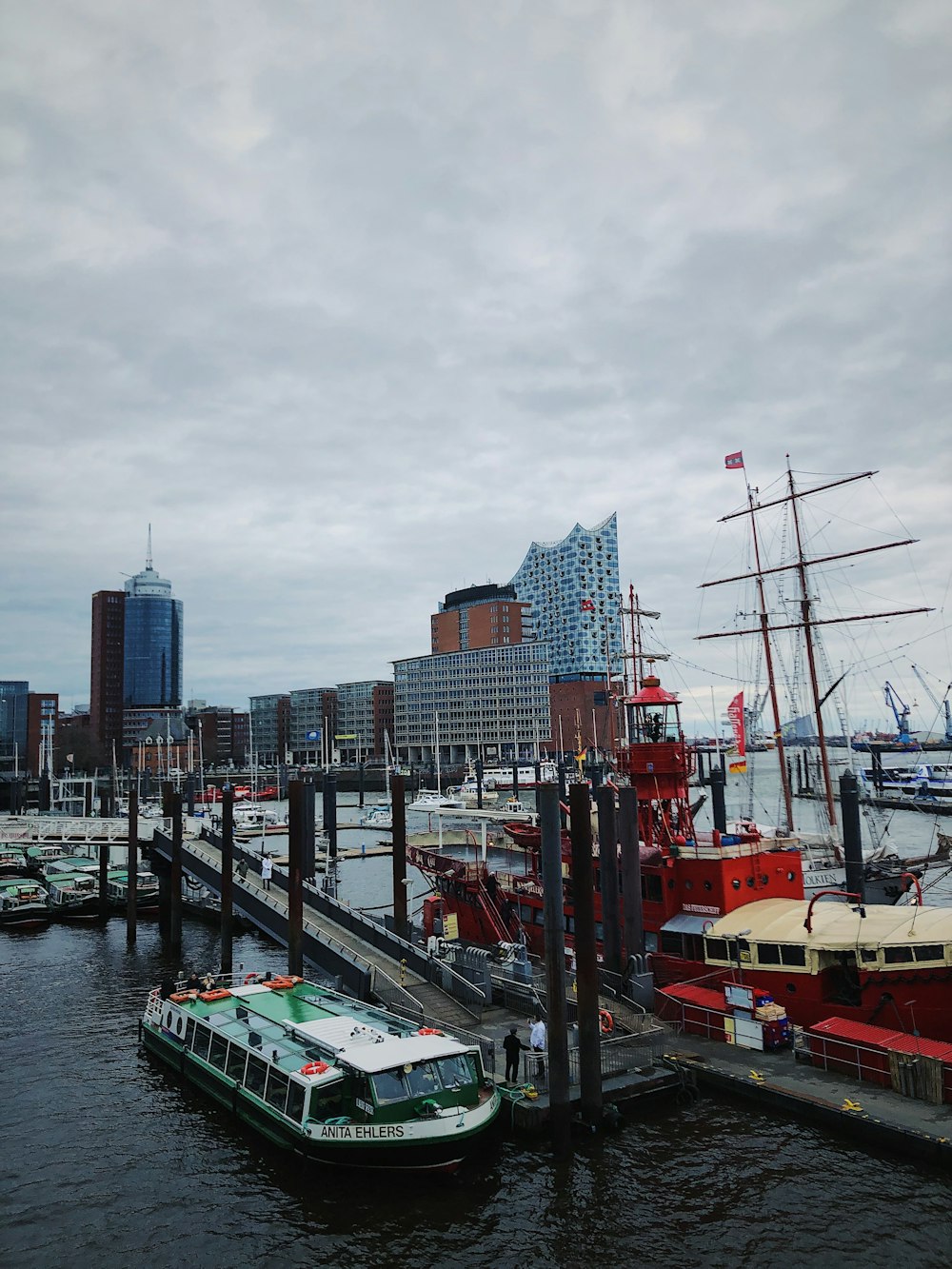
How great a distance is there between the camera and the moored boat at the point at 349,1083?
19.8 metres

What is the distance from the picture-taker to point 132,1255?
59.4ft

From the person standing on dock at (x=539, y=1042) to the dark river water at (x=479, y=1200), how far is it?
7.45 ft

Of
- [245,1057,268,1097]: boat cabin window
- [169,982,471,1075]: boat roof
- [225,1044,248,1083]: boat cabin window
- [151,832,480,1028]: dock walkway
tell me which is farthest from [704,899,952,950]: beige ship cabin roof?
[225,1044,248,1083]: boat cabin window

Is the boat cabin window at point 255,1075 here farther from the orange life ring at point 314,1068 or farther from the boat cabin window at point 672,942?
the boat cabin window at point 672,942

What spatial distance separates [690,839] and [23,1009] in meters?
28.5

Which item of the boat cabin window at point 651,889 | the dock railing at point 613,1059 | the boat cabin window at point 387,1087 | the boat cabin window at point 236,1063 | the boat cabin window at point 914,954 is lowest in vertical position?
the dock railing at point 613,1059

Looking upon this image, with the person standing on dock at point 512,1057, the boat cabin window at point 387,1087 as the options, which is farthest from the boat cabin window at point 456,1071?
the person standing on dock at point 512,1057

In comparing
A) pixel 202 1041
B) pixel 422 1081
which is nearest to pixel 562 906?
pixel 422 1081

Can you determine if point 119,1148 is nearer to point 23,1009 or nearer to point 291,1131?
point 291,1131

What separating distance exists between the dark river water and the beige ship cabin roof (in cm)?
A: 587

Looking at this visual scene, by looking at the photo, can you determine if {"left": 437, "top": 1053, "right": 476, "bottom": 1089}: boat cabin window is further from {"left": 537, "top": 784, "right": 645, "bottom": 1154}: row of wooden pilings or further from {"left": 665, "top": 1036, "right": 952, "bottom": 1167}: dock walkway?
{"left": 665, "top": 1036, "right": 952, "bottom": 1167}: dock walkway

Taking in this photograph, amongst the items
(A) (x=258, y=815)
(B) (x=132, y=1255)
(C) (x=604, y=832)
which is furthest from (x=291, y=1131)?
(A) (x=258, y=815)

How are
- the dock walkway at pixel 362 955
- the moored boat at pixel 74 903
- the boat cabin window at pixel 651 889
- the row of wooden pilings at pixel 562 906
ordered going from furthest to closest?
1. the moored boat at pixel 74 903
2. the boat cabin window at pixel 651 889
3. the dock walkway at pixel 362 955
4. the row of wooden pilings at pixel 562 906

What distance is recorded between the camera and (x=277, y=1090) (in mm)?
22141
